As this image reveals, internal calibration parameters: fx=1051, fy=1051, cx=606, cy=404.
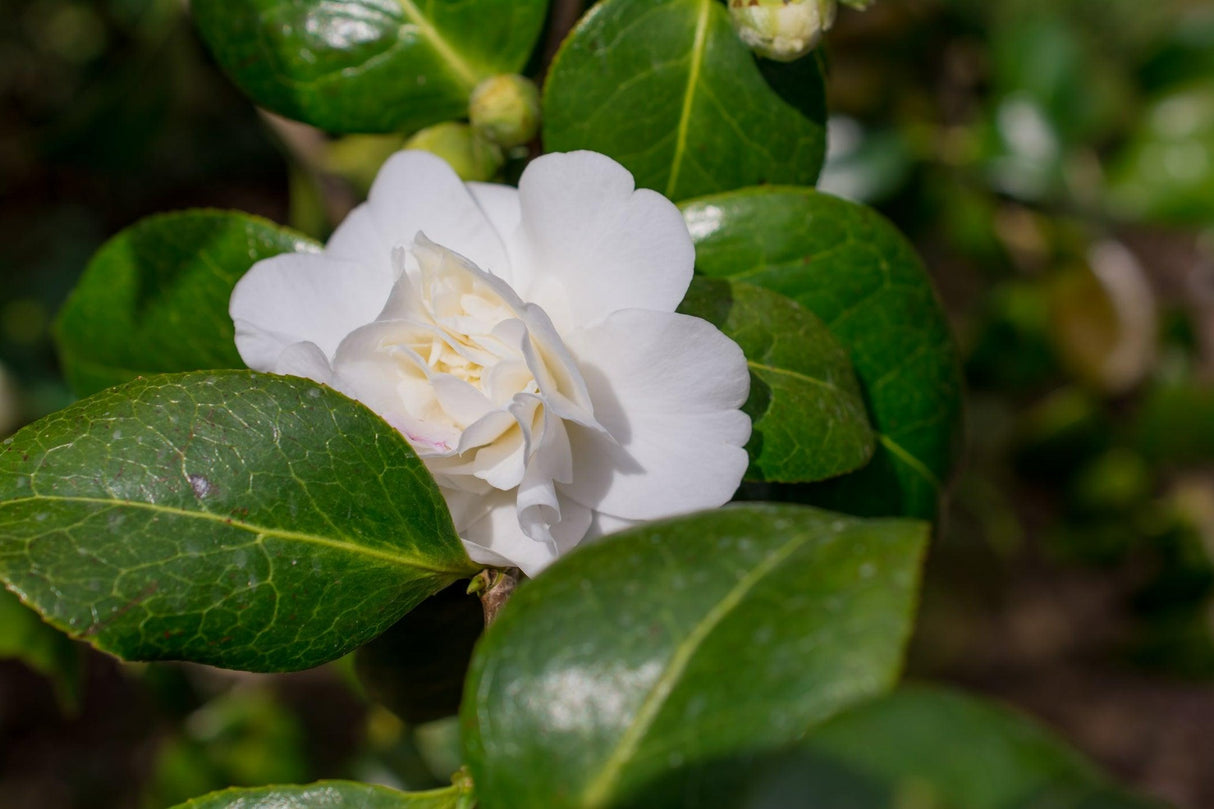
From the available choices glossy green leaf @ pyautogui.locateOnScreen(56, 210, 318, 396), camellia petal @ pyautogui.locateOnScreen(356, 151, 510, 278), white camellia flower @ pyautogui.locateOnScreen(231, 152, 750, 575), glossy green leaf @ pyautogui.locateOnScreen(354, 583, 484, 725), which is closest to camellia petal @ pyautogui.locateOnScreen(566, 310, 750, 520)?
white camellia flower @ pyautogui.locateOnScreen(231, 152, 750, 575)

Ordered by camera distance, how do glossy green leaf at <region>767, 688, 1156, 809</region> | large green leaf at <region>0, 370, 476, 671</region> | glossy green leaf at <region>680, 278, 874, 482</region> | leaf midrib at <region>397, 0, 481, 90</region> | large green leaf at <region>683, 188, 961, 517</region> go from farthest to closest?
leaf midrib at <region>397, 0, 481, 90</region>, large green leaf at <region>683, 188, 961, 517</region>, glossy green leaf at <region>680, 278, 874, 482</region>, large green leaf at <region>0, 370, 476, 671</region>, glossy green leaf at <region>767, 688, 1156, 809</region>

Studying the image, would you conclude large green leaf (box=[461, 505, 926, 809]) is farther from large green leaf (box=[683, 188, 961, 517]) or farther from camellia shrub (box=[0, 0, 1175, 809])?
large green leaf (box=[683, 188, 961, 517])

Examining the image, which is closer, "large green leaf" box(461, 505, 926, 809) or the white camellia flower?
"large green leaf" box(461, 505, 926, 809)

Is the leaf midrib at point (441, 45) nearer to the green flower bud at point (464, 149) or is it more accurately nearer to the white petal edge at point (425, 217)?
the green flower bud at point (464, 149)

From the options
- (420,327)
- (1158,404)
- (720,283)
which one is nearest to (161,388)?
(420,327)

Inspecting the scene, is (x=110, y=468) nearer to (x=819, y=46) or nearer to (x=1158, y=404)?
(x=819, y=46)

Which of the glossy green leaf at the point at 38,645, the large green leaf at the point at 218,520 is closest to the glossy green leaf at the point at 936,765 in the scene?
the large green leaf at the point at 218,520

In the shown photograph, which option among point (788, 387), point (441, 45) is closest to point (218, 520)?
point (788, 387)
